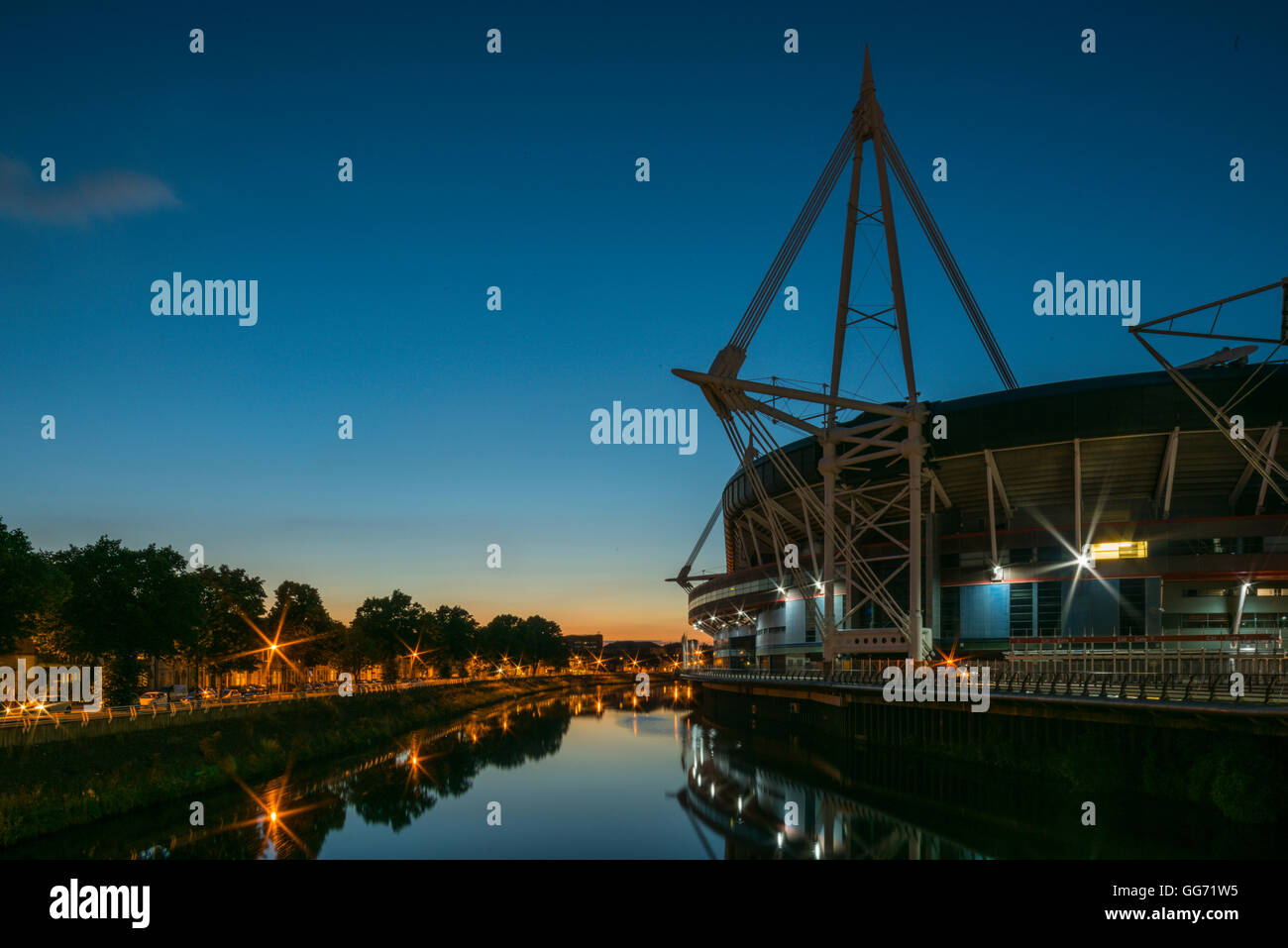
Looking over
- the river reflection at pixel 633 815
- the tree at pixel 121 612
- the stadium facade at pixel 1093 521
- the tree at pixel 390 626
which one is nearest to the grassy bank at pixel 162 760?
the river reflection at pixel 633 815

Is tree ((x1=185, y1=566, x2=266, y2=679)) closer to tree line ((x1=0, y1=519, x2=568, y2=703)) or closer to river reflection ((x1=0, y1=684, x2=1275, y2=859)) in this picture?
tree line ((x1=0, y1=519, x2=568, y2=703))

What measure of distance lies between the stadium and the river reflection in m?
14.4

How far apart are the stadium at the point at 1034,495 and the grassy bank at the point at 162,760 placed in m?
30.5

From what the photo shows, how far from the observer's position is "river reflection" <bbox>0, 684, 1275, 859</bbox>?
96.5 ft

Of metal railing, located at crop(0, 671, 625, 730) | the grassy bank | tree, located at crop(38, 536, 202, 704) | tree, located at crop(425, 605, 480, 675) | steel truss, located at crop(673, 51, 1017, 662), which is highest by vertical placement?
steel truss, located at crop(673, 51, 1017, 662)

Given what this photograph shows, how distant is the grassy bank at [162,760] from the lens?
95.3 feet

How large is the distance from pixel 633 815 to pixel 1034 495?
45.7 m

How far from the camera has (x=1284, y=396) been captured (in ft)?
Result: 193

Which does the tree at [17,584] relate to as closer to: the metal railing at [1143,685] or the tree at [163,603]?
the tree at [163,603]

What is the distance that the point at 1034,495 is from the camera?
2773 inches

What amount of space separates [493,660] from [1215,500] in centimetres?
12959

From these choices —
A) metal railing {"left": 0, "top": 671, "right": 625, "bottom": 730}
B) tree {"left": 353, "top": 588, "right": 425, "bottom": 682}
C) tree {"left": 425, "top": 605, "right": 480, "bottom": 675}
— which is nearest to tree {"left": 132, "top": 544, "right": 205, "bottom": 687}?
metal railing {"left": 0, "top": 671, "right": 625, "bottom": 730}
